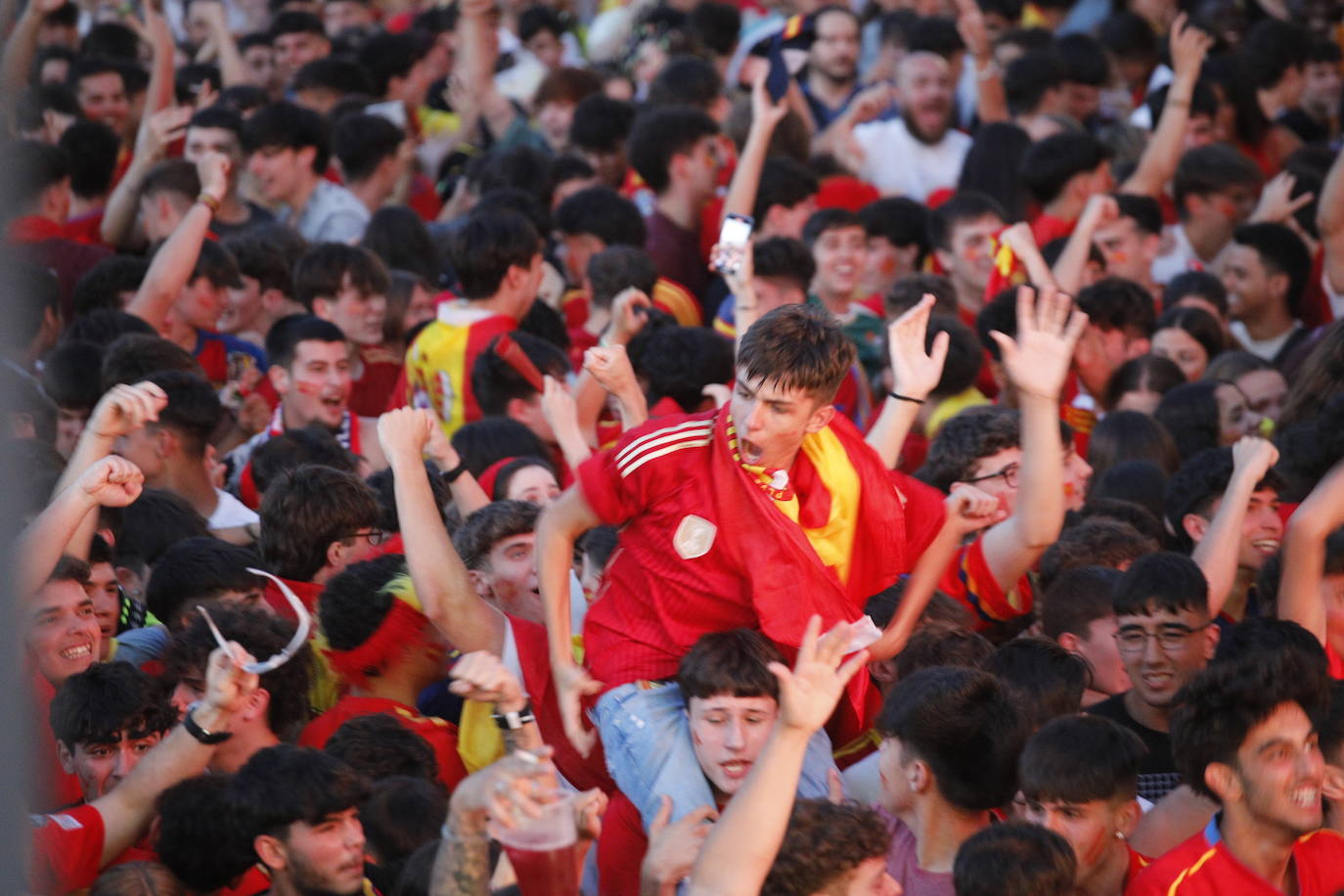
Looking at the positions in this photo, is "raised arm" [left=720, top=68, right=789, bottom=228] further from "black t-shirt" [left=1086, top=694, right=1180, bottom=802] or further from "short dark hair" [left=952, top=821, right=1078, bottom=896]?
"short dark hair" [left=952, top=821, right=1078, bottom=896]

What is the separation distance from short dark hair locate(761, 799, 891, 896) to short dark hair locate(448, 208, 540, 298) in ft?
13.1

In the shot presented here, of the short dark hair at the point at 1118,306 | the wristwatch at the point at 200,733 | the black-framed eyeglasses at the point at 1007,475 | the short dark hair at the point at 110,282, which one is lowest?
the short dark hair at the point at 1118,306

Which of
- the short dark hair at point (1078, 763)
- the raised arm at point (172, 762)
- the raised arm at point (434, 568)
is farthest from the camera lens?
the raised arm at point (434, 568)

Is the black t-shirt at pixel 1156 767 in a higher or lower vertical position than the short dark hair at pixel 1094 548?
lower

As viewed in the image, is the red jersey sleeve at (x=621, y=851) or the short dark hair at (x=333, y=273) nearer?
the red jersey sleeve at (x=621, y=851)

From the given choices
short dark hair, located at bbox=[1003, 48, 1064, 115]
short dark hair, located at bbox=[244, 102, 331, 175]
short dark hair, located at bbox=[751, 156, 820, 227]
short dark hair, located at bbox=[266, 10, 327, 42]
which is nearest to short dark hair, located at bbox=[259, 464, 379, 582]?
short dark hair, located at bbox=[751, 156, 820, 227]

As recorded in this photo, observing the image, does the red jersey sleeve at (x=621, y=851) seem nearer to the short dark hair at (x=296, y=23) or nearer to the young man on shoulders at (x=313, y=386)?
the young man on shoulders at (x=313, y=386)

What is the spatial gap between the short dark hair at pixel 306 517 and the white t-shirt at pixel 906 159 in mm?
5366

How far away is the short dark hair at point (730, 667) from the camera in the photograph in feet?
13.1

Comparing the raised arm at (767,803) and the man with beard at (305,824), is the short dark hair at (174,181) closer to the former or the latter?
the man with beard at (305,824)

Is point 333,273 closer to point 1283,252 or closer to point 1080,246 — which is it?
point 1080,246

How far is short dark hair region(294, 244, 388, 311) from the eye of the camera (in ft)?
25.5

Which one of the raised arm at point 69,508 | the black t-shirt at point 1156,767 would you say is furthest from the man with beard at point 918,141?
the raised arm at point 69,508

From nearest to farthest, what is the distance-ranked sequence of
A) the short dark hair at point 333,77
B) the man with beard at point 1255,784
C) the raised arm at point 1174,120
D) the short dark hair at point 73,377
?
the man with beard at point 1255,784 < the short dark hair at point 73,377 < the raised arm at point 1174,120 < the short dark hair at point 333,77
